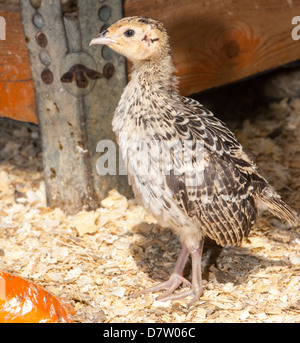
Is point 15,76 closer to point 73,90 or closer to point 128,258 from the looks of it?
point 73,90

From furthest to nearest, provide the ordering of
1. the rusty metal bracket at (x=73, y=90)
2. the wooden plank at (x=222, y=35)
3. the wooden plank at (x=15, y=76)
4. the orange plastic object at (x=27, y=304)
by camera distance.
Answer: the wooden plank at (x=222, y=35) < the wooden plank at (x=15, y=76) < the rusty metal bracket at (x=73, y=90) < the orange plastic object at (x=27, y=304)

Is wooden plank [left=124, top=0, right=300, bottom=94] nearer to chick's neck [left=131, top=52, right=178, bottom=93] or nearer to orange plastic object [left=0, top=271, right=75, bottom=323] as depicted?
chick's neck [left=131, top=52, right=178, bottom=93]

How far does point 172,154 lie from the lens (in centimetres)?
258

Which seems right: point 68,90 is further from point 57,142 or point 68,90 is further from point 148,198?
point 148,198

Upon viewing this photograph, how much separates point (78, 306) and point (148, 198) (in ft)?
1.95

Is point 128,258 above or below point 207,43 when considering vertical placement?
below

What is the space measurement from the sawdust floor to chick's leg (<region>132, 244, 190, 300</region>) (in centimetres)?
5

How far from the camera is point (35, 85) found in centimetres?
331

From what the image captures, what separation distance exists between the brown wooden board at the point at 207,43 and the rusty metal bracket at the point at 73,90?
13cm

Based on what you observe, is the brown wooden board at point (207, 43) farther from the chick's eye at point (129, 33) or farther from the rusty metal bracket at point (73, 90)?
the chick's eye at point (129, 33)

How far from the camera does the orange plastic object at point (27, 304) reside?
252 centimetres

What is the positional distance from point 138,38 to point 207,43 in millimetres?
1158

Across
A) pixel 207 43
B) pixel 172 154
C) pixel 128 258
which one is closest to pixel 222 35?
pixel 207 43

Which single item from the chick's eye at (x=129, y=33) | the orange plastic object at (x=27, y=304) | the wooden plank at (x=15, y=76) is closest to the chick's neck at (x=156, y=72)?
the chick's eye at (x=129, y=33)
